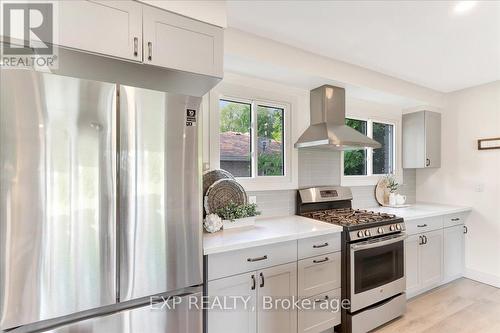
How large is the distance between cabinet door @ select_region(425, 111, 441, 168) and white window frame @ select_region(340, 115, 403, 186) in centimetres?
34

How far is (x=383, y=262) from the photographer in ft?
7.73

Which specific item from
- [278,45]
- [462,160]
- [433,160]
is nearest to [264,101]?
[278,45]

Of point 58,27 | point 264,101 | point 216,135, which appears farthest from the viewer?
point 264,101

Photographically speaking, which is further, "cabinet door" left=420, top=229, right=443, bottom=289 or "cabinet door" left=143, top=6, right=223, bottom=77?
"cabinet door" left=420, top=229, right=443, bottom=289

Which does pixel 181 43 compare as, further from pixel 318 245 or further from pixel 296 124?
pixel 318 245

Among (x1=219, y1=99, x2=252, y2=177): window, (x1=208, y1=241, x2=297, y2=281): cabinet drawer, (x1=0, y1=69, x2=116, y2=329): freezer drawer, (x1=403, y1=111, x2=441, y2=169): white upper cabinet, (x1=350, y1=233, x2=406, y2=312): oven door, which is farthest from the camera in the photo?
(x1=403, y1=111, x2=441, y2=169): white upper cabinet

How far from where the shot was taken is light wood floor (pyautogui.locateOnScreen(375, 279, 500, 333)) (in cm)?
232

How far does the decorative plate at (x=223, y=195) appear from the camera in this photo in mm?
2070

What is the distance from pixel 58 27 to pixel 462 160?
4.38 metres

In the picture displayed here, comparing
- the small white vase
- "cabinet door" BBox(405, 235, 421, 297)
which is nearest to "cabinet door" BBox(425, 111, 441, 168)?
the small white vase

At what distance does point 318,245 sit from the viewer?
2035 mm

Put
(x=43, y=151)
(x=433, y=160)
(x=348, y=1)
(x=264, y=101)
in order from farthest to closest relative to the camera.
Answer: (x=433, y=160)
(x=264, y=101)
(x=348, y=1)
(x=43, y=151)

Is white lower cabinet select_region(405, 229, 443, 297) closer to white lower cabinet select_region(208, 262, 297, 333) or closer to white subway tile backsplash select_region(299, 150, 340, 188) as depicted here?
white subway tile backsplash select_region(299, 150, 340, 188)

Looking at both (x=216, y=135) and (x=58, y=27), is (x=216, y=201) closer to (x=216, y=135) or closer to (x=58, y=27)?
(x=216, y=135)
